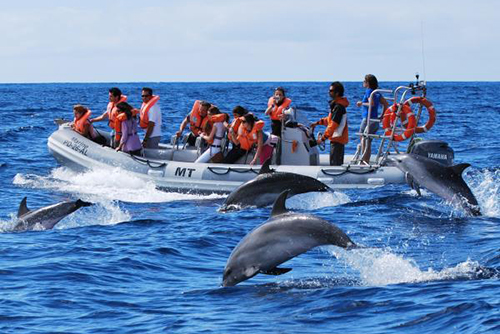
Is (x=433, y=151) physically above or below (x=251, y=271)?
above

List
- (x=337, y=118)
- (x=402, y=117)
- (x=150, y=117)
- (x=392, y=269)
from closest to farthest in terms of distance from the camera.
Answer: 1. (x=392, y=269)
2. (x=402, y=117)
3. (x=337, y=118)
4. (x=150, y=117)

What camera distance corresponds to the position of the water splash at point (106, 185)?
18.0 metres

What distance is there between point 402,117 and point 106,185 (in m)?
6.47

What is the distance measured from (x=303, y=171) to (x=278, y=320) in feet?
29.1

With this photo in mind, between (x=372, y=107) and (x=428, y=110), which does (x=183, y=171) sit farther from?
(x=428, y=110)

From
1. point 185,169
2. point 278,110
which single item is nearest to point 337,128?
point 278,110

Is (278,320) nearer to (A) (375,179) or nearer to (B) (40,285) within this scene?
(B) (40,285)

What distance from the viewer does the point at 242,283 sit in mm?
9844

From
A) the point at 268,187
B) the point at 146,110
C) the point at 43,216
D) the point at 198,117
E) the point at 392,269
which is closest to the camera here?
the point at 392,269

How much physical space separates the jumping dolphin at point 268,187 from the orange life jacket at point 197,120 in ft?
15.6

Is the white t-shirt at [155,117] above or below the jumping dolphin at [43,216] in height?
above

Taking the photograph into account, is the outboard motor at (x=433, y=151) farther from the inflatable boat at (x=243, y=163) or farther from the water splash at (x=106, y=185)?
the water splash at (x=106, y=185)

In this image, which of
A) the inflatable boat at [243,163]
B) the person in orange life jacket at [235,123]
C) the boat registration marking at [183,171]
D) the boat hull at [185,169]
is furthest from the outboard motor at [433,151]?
the boat registration marking at [183,171]

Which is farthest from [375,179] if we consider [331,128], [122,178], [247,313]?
[247,313]
